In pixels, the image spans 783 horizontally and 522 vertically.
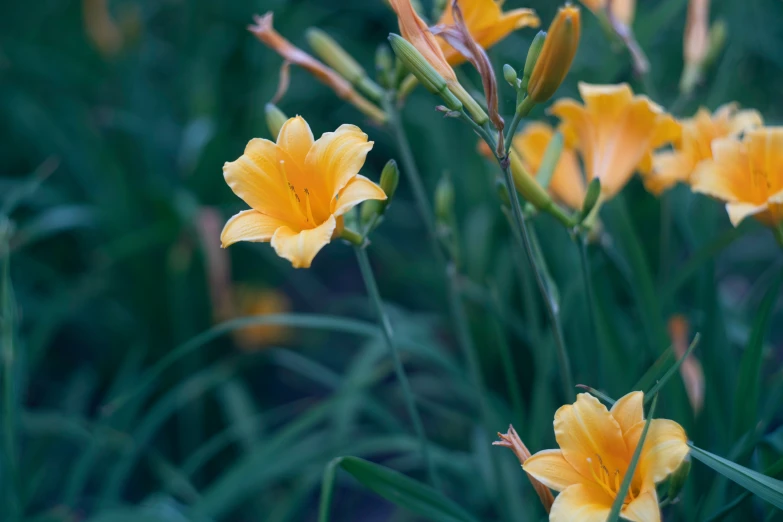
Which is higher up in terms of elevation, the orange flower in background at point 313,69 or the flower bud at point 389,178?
the orange flower in background at point 313,69

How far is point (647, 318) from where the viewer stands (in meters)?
1.16

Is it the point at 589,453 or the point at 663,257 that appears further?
the point at 663,257

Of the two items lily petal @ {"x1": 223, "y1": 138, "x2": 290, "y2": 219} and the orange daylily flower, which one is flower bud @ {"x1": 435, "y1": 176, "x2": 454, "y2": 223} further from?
lily petal @ {"x1": 223, "y1": 138, "x2": 290, "y2": 219}

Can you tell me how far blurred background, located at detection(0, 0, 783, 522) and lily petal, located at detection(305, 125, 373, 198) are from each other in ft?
1.20

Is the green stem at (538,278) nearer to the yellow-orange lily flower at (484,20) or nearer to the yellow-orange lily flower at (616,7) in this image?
the yellow-orange lily flower at (484,20)

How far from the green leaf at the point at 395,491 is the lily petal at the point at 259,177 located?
0.39 meters

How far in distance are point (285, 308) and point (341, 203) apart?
64.5 inches

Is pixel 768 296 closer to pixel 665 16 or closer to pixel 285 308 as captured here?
pixel 665 16

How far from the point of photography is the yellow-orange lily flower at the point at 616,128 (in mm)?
1006

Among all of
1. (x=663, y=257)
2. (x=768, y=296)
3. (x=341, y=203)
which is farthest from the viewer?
(x=663, y=257)

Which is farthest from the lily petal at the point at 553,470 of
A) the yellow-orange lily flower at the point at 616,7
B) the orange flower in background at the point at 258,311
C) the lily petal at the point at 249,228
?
the orange flower in background at the point at 258,311

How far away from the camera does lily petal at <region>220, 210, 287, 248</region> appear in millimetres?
805

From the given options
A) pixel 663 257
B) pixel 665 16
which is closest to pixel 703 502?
pixel 663 257

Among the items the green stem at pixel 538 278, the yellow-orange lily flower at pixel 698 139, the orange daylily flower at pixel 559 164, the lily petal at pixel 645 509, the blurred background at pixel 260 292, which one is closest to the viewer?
the lily petal at pixel 645 509
